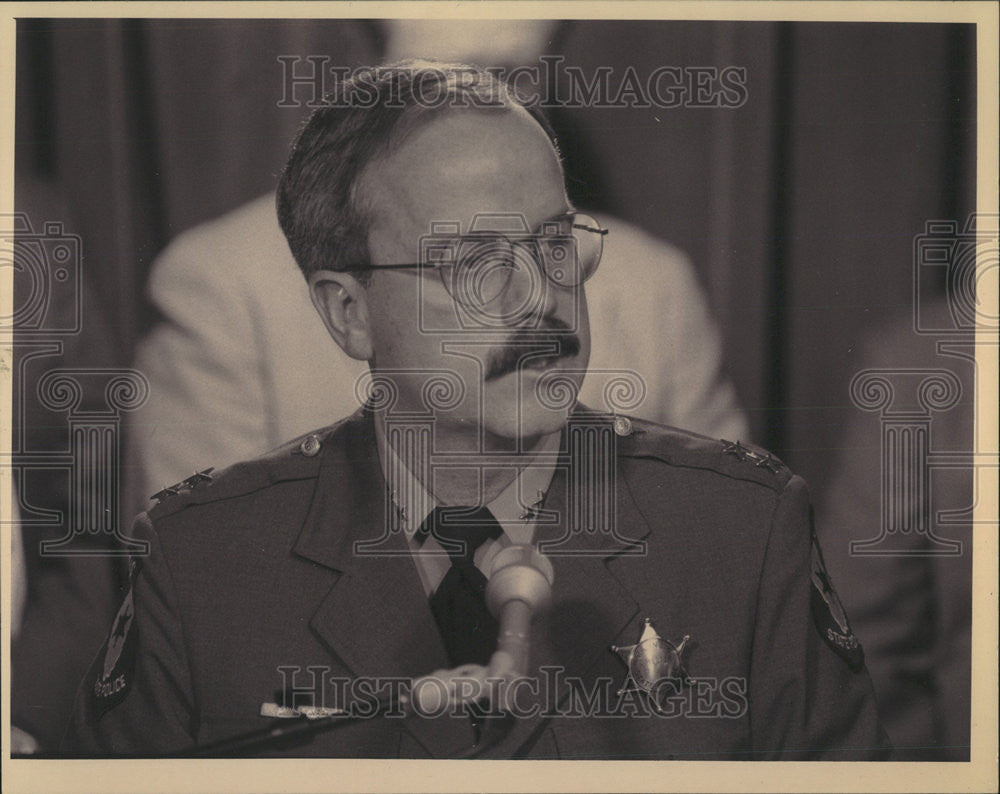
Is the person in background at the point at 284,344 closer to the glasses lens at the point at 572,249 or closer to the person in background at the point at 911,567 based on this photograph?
the glasses lens at the point at 572,249

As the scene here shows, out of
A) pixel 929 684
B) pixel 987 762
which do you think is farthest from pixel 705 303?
pixel 987 762

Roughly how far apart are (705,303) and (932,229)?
45cm

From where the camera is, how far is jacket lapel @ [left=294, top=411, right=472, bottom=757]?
6.27 ft

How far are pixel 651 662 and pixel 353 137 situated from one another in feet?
3.51

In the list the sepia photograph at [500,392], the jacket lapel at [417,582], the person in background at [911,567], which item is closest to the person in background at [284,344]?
the sepia photograph at [500,392]

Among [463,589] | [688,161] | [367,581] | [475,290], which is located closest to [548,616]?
[463,589]

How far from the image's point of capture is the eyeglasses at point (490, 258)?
1.89 m

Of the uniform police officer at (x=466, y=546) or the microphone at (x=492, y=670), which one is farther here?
the uniform police officer at (x=466, y=546)

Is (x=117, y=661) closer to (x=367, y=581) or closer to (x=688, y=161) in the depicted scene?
(x=367, y=581)

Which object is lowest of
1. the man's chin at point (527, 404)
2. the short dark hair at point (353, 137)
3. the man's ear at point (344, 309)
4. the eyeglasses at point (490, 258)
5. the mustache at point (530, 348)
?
the man's chin at point (527, 404)

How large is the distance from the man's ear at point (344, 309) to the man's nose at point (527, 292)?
252 mm

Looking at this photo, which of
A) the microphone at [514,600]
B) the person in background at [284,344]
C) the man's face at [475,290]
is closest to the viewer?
the microphone at [514,600]

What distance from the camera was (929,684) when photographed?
201cm

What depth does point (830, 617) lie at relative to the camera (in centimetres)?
196
